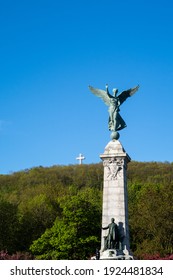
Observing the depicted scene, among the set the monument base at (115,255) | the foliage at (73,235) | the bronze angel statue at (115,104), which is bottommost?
the monument base at (115,255)

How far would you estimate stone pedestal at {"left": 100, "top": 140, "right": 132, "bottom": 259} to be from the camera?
24911mm

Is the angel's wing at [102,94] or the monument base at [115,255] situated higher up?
the angel's wing at [102,94]

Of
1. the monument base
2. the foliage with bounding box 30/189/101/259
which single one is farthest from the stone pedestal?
the foliage with bounding box 30/189/101/259

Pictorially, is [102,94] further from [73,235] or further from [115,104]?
[73,235]

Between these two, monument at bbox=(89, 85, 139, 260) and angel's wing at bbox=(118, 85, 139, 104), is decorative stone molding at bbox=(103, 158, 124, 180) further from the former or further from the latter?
angel's wing at bbox=(118, 85, 139, 104)

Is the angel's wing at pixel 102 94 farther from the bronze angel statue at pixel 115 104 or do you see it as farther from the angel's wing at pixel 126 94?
the angel's wing at pixel 126 94

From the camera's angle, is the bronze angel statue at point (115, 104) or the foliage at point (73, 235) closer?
the bronze angel statue at point (115, 104)

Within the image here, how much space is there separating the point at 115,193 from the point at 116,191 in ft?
0.40

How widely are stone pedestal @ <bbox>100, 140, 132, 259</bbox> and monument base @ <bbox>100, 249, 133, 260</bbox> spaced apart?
32cm

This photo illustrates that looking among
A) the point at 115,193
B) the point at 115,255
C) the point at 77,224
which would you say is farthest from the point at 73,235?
the point at 115,255

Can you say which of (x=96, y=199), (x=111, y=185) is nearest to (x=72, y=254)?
(x=96, y=199)

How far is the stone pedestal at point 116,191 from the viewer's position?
2491cm

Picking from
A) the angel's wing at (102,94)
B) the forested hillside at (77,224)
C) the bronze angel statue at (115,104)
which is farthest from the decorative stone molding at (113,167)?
the forested hillside at (77,224)
